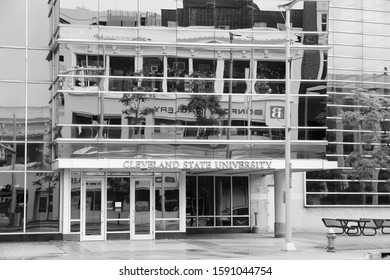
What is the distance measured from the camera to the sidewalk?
23.3 meters

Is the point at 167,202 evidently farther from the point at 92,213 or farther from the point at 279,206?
the point at 279,206

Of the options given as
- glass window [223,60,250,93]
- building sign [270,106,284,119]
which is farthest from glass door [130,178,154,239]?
building sign [270,106,284,119]

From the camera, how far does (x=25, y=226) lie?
1205 inches

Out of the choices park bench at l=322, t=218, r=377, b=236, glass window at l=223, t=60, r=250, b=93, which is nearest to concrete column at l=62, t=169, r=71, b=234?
glass window at l=223, t=60, r=250, b=93

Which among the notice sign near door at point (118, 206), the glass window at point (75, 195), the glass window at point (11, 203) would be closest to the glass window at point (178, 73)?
the notice sign near door at point (118, 206)

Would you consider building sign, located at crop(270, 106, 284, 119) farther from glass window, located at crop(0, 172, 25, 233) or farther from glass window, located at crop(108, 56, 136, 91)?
glass window, located at crop(0, 172, 25, 233)

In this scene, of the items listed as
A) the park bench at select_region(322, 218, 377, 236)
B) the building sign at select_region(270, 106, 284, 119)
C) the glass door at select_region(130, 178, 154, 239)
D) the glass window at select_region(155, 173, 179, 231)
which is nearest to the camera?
the glass door at select_region(130, 178, 154, 239)

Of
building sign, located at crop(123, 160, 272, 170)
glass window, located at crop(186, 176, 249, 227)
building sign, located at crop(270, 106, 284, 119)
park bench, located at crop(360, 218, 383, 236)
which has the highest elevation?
building sign, located at crop(270, 106, 284, 119)

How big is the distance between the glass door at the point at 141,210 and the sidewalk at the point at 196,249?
1.09 m

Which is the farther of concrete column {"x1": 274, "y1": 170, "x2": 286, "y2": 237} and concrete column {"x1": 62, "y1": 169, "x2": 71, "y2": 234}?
concrete column {"x1": 274, "y1": 170, "x2": 286, "y2": 237}

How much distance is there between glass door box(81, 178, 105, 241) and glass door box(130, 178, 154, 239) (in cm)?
133

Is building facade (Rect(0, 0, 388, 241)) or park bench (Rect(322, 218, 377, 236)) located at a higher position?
building facade (Rect(0, 0, 388, 241))

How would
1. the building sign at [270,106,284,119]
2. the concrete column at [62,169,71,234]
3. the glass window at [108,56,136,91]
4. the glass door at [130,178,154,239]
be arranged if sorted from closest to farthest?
the concrete column at [62,169,71,234] < the glass window at [108,56,136,91] < the glass door at [130,178,154,239] < the building sign at [270,106,284,119]
